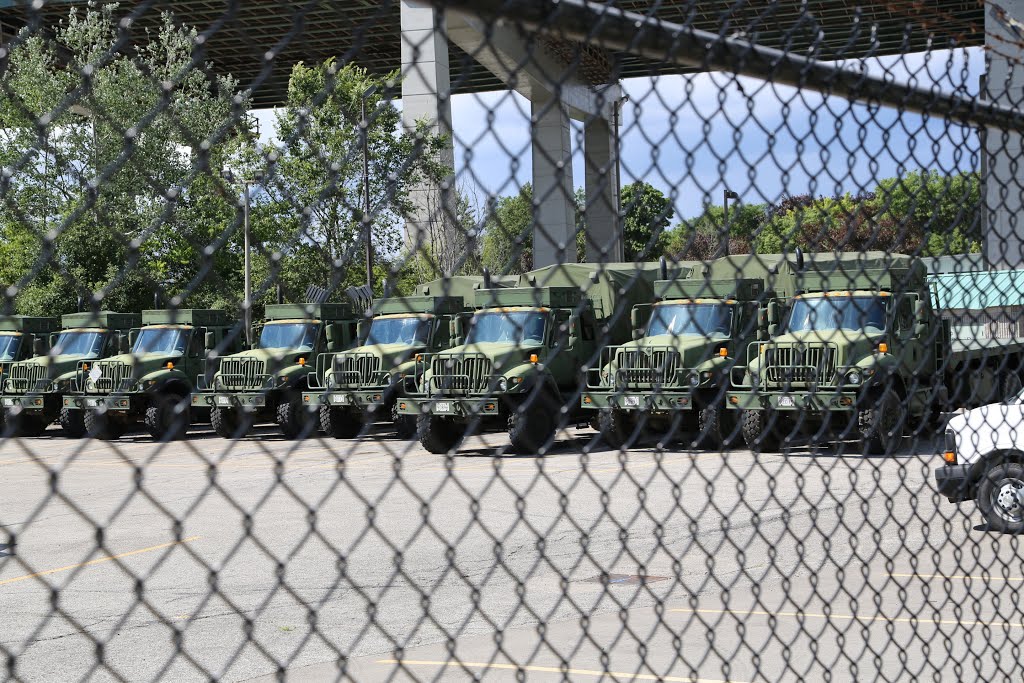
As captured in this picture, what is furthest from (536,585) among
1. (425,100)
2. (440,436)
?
(440,436)

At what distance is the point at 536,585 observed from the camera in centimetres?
862

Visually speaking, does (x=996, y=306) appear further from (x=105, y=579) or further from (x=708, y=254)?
(x=105, y=579)

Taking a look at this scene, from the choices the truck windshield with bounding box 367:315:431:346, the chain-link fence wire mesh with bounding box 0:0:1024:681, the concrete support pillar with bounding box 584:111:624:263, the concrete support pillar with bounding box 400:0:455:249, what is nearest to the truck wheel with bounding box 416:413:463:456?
the chain-link fence wire mesh with bounding box 0:0:1024:681

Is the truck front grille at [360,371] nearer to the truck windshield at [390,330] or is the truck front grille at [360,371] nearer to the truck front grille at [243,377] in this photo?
the truck windshield at [390,330]

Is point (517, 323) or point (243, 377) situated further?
point (243, 377)

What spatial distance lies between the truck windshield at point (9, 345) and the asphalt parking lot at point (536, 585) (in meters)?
13.1

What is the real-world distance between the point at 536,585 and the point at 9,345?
2197 cm

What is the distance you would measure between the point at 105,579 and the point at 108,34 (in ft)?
94.8

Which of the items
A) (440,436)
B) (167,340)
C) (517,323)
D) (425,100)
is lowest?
(440,436)

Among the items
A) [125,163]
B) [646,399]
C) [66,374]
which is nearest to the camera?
[125,163]

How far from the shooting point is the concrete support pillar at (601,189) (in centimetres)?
271

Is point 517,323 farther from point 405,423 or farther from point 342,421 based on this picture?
point 405,423

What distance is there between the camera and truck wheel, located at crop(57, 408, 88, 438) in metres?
24.4

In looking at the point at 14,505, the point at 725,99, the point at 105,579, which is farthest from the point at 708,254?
the point at 14,505
